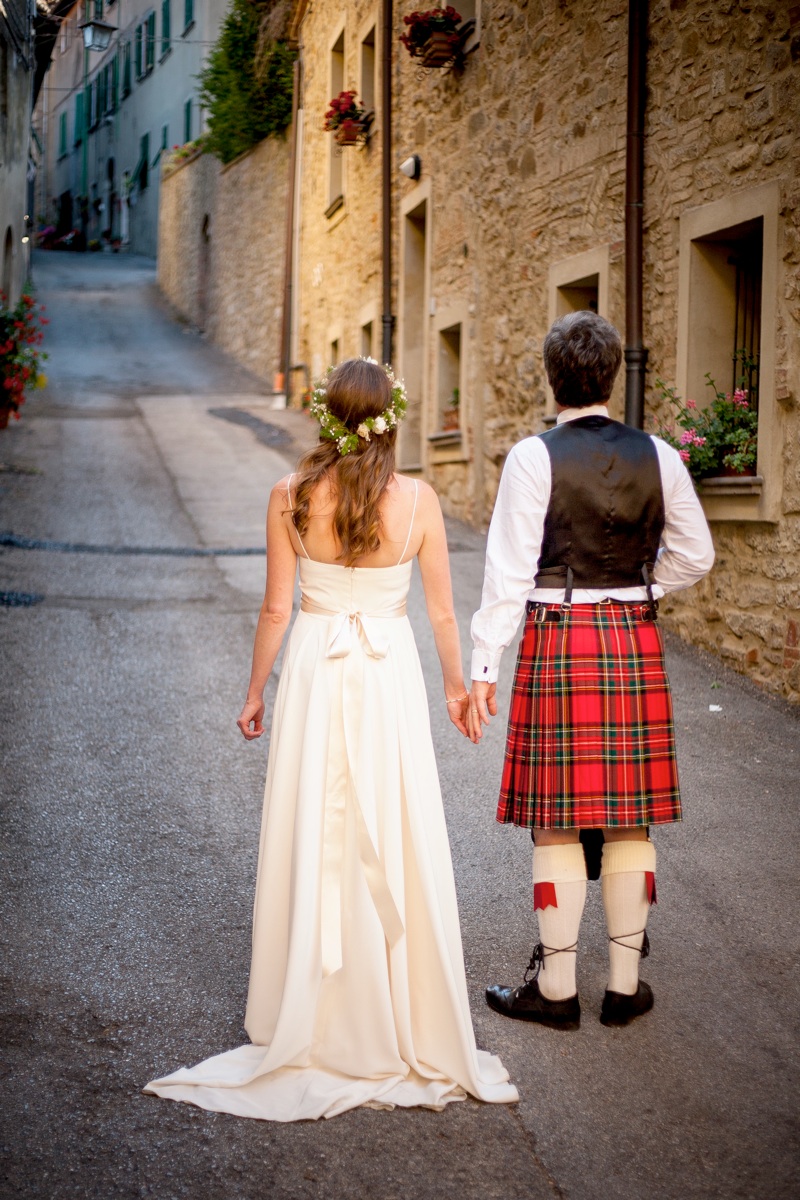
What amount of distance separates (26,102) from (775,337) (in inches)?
819

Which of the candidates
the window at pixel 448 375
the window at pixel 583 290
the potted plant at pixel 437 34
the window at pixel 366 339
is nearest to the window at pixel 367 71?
the window at pixel 366 339

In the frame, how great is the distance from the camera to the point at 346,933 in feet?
9.99

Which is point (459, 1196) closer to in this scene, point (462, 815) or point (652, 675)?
point (652, 675)

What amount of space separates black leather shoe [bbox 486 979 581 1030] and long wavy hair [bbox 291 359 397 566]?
52.1 inches

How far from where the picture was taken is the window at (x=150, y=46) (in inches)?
1623

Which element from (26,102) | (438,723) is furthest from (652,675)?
(26,102)

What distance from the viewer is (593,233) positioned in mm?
9320

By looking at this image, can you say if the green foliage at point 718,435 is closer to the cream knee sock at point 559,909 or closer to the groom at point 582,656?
the groom at point 582,656

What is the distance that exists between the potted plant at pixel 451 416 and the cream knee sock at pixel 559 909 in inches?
402

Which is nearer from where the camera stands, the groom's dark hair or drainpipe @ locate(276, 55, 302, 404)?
the groom's dark hair

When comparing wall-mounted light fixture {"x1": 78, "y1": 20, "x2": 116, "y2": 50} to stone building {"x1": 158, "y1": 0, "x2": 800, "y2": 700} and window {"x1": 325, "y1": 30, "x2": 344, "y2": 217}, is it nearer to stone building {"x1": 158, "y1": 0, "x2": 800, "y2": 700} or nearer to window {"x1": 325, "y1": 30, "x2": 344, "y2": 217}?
window {"x1": 325, "y1": 30, "x2": 344, "y2": 217}

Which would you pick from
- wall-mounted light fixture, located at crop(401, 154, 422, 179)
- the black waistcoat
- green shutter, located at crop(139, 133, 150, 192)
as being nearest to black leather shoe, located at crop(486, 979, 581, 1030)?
the black waistcoat

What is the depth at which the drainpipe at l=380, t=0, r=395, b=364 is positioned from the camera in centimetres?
1478

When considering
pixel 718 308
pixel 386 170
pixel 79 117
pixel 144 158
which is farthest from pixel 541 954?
pixel 79 117
